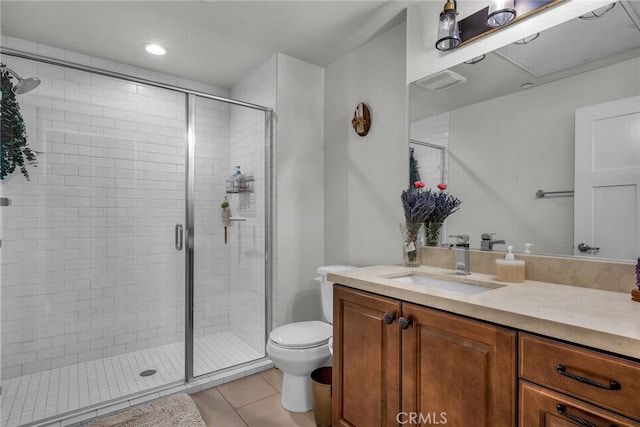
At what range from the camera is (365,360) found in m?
1.46

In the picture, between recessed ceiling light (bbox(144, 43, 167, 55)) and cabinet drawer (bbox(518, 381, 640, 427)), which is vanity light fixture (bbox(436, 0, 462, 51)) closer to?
cabinet drawer (bbox(518, 381, 640, 427))

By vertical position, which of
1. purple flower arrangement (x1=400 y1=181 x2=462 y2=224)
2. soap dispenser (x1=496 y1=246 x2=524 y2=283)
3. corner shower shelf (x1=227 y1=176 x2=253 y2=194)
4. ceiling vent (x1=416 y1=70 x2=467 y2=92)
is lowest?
soap dispenser (x1=496 y1=246 x2=524 y2=283)

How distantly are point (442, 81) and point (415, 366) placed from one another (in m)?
1.47

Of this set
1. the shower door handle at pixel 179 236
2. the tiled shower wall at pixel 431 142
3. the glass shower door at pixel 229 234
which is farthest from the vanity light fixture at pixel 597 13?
the shower door handle at pixel 179 236

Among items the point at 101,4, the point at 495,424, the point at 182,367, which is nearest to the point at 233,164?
the point at 101,4

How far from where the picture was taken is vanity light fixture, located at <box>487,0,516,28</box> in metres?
1.54

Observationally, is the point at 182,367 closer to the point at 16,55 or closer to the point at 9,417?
the point at 9,417

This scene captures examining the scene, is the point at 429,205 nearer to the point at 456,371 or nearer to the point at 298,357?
the point at 456,371

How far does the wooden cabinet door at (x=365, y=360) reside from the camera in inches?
53.2

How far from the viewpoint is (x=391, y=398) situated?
1.35 m

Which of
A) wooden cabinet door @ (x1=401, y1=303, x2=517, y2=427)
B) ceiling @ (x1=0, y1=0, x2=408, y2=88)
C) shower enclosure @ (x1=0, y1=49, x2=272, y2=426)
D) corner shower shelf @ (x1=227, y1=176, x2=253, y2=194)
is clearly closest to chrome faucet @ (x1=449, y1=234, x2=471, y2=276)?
wooden cabinet door @ (x1=401, y1=303, x2=517, y2=427)

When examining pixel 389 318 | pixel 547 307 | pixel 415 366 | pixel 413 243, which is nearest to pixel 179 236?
pixel 413 243

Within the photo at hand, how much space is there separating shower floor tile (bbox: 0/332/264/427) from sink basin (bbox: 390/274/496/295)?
161cm

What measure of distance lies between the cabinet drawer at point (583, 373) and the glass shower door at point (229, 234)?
84.0 inches
